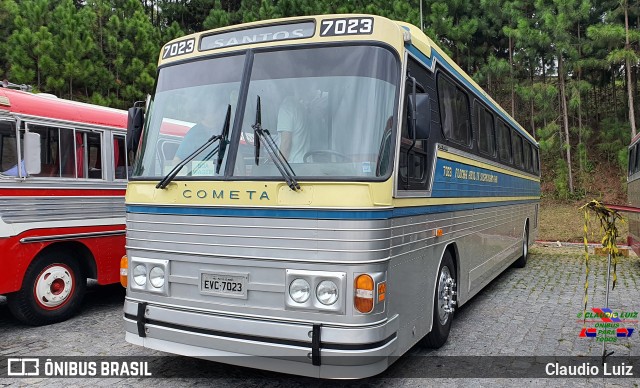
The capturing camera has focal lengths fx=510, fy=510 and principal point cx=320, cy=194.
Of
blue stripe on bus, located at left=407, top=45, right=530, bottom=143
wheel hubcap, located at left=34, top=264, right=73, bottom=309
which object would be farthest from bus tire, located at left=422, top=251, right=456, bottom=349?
wheel hubcap, located at left=34, top=264, right=73, bottom=309

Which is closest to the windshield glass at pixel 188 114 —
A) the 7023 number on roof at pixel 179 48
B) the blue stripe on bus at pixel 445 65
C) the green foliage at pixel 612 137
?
the 7023 number on roof at pixel 179 48

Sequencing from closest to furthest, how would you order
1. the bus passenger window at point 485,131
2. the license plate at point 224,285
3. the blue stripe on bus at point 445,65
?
1. the license plate at point 224,285
2. the blue stripe on bus at point 445,65
3. the bus passenger window at point 485,131

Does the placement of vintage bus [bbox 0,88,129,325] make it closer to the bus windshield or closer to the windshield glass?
the windshield glass

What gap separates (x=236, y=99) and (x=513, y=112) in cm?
2488

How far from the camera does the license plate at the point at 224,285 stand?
156 inches

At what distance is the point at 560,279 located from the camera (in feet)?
32.5

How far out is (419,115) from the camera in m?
4.11

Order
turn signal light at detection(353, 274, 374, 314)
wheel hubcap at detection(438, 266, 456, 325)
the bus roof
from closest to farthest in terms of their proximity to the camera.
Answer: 1. turn signal light at detection(353, 274, 374, 314)
2. wheel hubcap at detection(438, 266, 456, 325)
3. the bus roof

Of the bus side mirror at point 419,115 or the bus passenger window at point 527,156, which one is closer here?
the bus side mirror at point 419,115

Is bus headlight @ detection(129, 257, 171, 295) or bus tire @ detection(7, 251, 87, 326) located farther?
bus tire @ detection(7, 251, 87, 326)

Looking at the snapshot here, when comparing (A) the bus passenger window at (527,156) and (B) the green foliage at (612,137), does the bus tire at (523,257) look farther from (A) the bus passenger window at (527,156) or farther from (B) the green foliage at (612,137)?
(B) the green foliage at (612,137)

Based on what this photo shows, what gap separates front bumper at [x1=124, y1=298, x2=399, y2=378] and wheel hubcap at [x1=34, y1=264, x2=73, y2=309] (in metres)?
2.81

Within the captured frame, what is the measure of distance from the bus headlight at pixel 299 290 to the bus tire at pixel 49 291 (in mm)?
4120

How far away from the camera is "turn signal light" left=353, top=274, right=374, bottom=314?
3.68 meters
